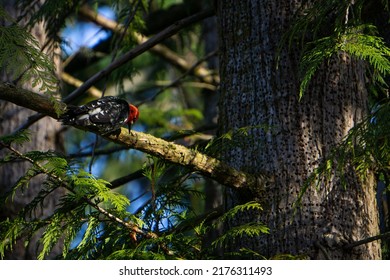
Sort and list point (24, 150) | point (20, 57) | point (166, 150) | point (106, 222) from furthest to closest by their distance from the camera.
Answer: point (24, 150), point (106, 222), point (166, 150), point (20, 57)

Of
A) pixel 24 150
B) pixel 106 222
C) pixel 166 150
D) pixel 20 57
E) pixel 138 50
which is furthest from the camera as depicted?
pixel 24 150

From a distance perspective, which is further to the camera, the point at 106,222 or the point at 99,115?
the point at 106,222

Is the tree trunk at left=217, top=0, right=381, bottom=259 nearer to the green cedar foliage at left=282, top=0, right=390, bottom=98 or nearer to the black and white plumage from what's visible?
the green cedar foliage at left=282, top=0, right=390, bottom=98

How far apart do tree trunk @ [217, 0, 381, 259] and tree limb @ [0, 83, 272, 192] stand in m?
0.13

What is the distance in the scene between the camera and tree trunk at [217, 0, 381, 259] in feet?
10.6

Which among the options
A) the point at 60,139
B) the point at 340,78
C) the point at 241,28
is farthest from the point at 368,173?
the point at 60,139

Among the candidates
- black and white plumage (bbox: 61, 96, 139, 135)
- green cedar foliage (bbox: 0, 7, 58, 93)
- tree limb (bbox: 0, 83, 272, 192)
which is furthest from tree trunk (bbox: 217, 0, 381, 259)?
green cedar foliage (bbox: 0, 7, 58, 93)

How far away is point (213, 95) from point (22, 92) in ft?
19.3

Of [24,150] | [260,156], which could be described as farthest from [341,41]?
[24,150]

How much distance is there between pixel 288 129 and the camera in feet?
11.2

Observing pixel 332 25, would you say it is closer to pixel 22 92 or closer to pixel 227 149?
pixel 227 149

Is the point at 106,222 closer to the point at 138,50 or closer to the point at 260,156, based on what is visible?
the point at 260,156

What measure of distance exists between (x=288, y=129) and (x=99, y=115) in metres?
0.92

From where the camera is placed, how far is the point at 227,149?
3.49 m
